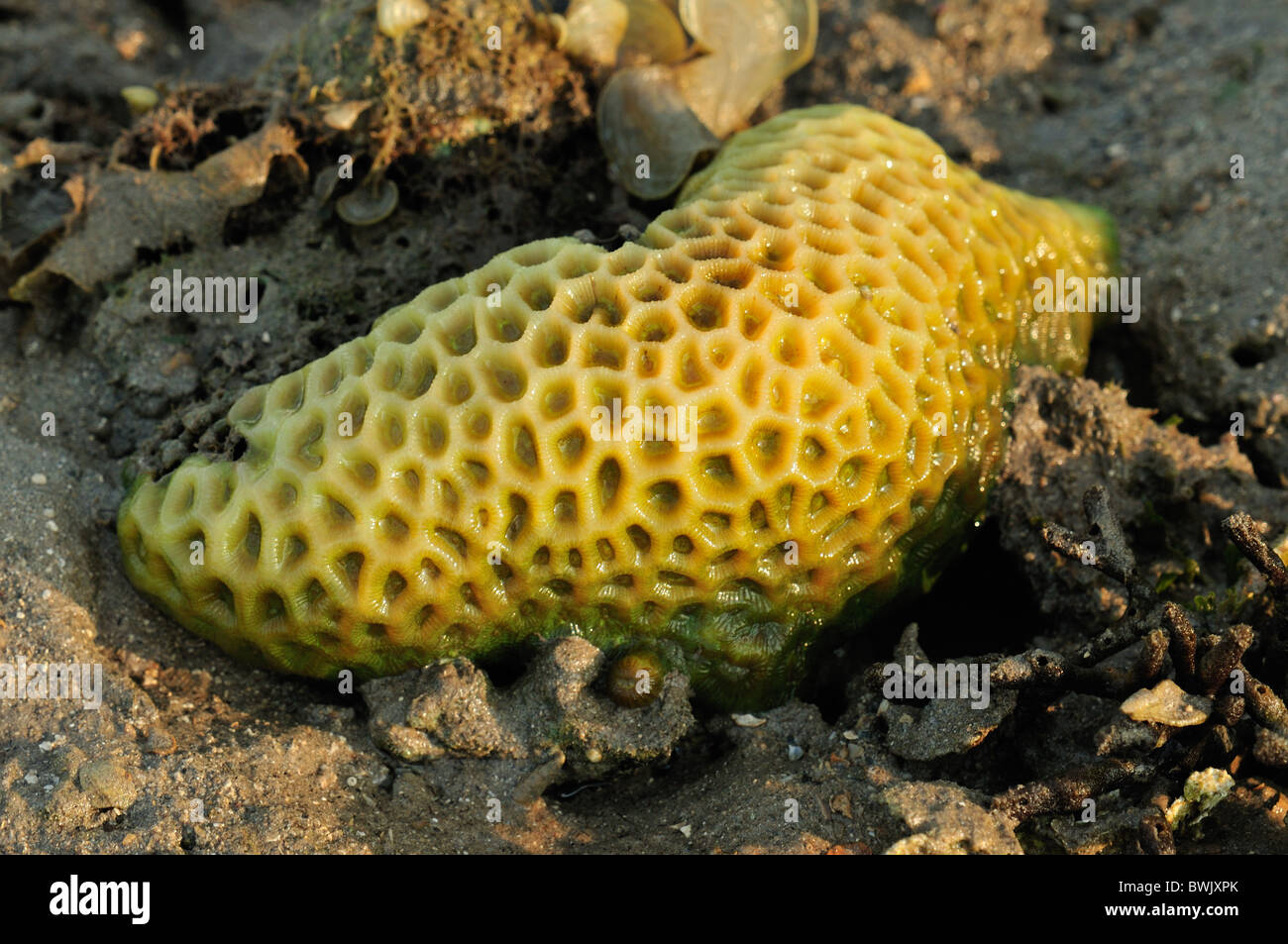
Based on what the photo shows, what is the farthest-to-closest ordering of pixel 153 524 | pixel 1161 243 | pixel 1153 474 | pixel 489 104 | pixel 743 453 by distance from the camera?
pixel 1161 243, pixel 489 104, pixel 1153 474, pixel 153 524, pixel 743 453

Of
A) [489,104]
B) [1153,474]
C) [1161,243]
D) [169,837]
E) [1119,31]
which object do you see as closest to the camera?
[169,837]

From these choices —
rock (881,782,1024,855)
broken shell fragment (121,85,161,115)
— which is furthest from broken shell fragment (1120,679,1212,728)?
broken shell fragment (121,85,161,115)

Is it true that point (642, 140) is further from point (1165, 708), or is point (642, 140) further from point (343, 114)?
point (1165, 708)

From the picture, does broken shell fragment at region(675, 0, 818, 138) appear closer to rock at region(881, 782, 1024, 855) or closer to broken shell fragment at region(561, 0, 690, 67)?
broken shell fragment at region(561, 0, 690, 67)

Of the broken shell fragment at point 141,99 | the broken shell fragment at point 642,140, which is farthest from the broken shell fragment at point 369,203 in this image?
the broken shell fragment at point 141,99

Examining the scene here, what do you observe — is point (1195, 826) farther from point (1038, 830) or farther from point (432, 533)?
point (432, 533)
